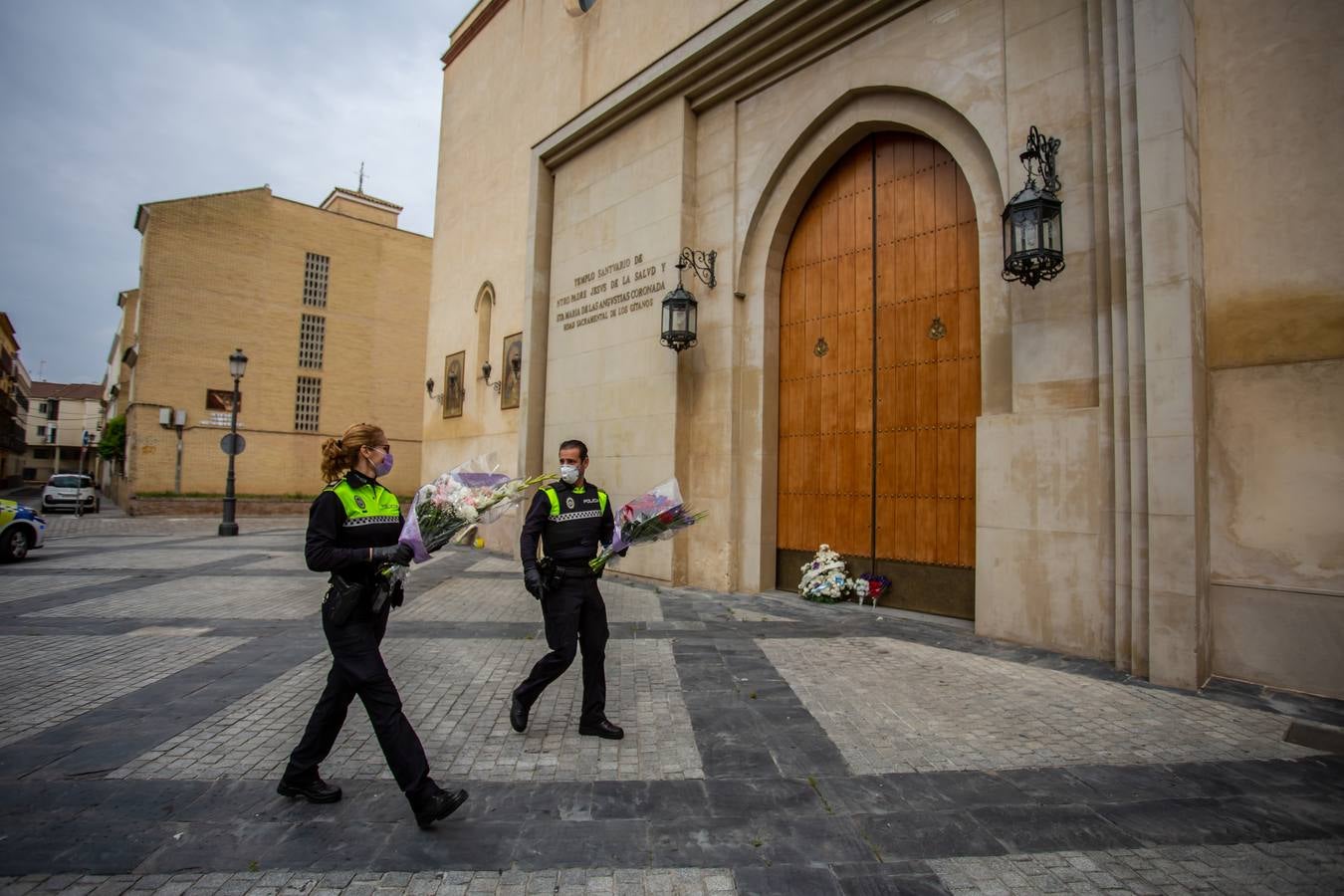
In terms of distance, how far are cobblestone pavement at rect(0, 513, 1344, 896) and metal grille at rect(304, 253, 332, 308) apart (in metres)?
30.4

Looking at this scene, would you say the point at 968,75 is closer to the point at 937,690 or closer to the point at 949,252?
the point at 949,252

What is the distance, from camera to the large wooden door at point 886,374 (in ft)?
25.2

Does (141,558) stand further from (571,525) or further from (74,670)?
(571,525)

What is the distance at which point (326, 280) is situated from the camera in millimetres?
33906

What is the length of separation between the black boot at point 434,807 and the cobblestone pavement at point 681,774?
0.29ft

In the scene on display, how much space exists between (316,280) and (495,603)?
3105cm

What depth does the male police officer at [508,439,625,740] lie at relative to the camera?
4.21 m

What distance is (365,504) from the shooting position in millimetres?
3463

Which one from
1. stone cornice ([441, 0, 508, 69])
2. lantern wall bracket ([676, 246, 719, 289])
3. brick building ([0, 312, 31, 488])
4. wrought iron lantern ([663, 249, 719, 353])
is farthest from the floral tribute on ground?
brick building ([0, 312, 31, 488])

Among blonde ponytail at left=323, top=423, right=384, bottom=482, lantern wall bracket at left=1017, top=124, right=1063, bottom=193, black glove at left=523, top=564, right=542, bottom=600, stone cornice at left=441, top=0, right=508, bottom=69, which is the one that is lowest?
black glove at left=523, top=564, right=542, bottom=600

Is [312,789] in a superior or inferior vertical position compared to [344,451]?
inferior

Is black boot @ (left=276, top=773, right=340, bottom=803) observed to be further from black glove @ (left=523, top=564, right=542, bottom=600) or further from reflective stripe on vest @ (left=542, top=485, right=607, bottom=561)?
reflective stripe on vest @ (left=542, top=485, right=607, bottom=561)

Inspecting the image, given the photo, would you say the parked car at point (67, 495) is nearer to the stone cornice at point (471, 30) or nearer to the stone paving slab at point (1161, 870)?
the stone cornice at point (471, 30)

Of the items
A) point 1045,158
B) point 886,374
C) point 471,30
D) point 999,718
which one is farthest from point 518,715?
point 471,30
